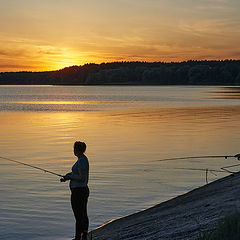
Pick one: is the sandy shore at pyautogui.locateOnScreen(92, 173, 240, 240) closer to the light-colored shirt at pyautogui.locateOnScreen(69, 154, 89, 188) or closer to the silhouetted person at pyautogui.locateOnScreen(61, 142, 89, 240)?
the silhouetted person at pyautogui.locateOnScreen(61, 142, 89, 240)

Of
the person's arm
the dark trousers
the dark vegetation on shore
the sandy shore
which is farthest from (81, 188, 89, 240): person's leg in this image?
the dark vegetation on shore

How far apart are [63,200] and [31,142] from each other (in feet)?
40.1

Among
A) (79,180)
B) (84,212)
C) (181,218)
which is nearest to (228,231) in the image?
(79,180)

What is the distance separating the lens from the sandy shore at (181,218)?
7.16 metres

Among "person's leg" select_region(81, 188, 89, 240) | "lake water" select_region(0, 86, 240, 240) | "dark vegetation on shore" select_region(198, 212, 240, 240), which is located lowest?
"dark vegetation on shore" select_region(198, 212, 240, 240)

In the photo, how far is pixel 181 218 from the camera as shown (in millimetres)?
8164

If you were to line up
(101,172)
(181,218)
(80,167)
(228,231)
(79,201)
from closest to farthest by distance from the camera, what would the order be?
(228,231), (80,167), (79,201), (181,218), (101,172)

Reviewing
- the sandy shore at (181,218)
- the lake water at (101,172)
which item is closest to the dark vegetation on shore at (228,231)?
the sandy shore at (181,218)

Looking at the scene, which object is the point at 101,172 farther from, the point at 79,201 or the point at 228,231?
the point at 228,231

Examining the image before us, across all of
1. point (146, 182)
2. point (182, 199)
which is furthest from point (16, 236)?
point (146, 182)

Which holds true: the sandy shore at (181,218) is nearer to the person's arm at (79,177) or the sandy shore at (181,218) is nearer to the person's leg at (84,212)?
the person's leg at (84,212)

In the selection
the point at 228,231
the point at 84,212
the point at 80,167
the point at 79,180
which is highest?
the point at 80,167

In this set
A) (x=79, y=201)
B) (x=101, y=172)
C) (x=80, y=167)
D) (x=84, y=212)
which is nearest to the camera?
(x=80, y=167)

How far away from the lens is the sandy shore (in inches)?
282
